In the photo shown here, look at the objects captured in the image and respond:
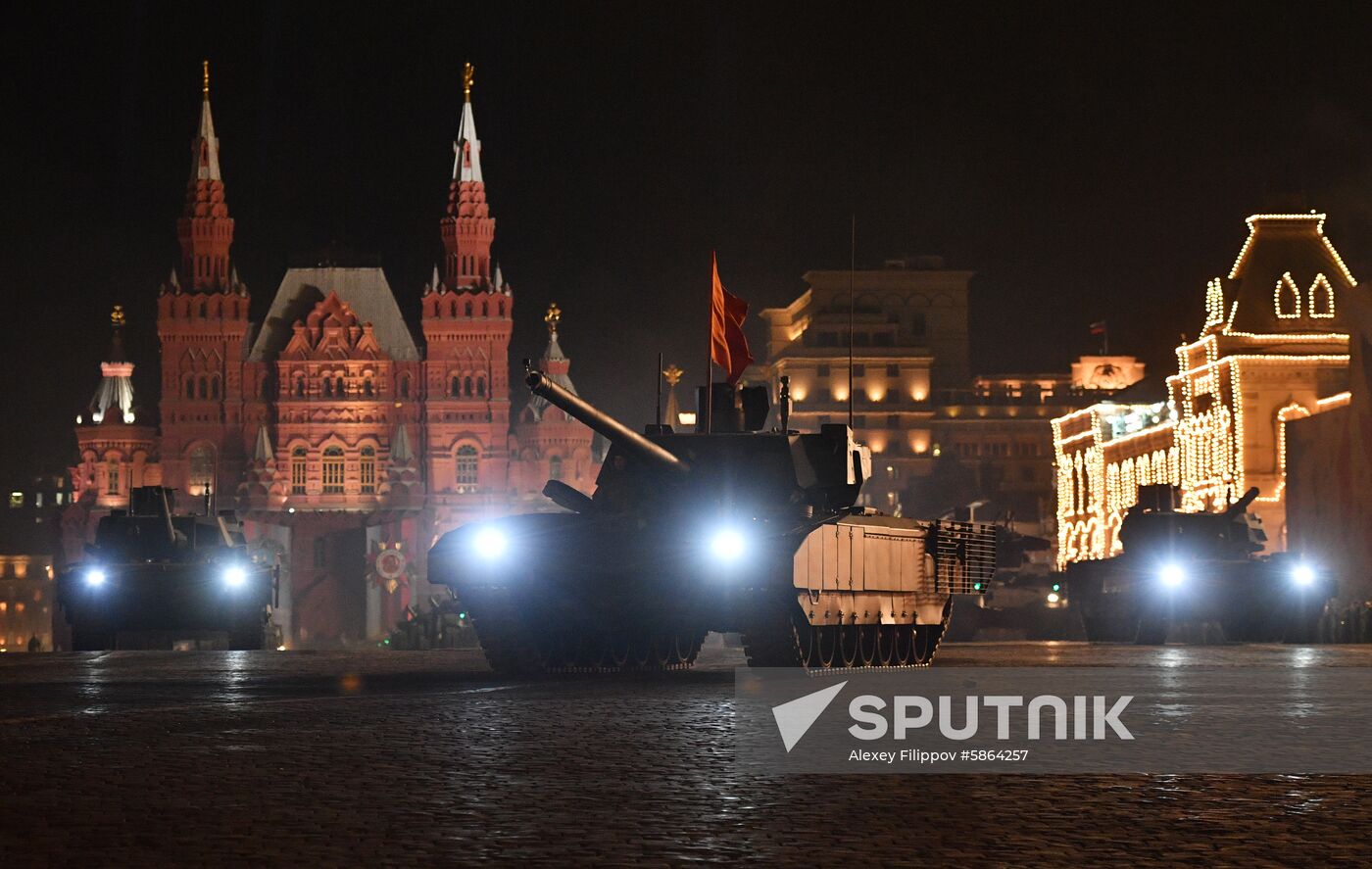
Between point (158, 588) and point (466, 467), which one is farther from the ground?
point (466, 467)

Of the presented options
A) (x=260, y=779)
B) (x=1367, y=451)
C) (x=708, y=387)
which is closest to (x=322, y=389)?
(x=1367, y=451)

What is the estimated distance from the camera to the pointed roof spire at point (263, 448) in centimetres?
13662

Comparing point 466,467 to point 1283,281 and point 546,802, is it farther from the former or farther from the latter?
point 546,802

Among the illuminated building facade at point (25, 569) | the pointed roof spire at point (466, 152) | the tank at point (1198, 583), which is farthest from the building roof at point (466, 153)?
the tank at point (1198, 583)

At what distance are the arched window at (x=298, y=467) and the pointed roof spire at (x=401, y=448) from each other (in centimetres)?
623

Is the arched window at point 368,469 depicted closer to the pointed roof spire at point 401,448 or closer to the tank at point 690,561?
the pointed roof spire at point 401,448

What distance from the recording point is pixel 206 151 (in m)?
143

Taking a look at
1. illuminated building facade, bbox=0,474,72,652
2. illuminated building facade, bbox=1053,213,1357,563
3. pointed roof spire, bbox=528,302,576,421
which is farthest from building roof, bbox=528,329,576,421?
illuminated building facade, bbox=1053,213,1357,563

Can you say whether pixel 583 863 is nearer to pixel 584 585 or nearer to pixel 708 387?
pixel 584 585

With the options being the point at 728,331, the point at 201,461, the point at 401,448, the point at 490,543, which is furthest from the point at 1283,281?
the point at 201,461

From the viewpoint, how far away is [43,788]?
12.4 metres

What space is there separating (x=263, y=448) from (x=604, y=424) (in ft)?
371

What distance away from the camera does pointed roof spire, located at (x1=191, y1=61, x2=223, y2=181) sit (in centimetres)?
14200

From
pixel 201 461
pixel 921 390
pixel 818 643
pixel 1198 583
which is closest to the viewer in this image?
pixel 818 643
